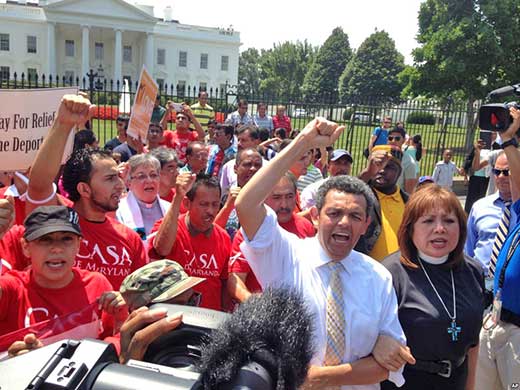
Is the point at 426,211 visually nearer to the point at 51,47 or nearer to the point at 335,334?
the point at 335,334

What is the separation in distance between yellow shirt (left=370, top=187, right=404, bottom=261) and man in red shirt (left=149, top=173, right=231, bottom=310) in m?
1.07

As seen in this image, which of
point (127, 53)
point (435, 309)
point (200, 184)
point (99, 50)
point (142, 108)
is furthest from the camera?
point (127, 53)

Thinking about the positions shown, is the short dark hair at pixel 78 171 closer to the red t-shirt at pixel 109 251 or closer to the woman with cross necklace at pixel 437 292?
the red t-shirt at pixel 109 251

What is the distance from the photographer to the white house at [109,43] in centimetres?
6244

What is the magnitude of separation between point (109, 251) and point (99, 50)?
7072 centimetres

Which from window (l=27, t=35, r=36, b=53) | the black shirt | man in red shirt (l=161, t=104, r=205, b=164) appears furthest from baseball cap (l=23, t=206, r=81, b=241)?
window (l=27, t=35, r=36, b=53)

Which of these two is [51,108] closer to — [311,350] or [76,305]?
[76,305]

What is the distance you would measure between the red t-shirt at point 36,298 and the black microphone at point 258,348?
1.03 meters

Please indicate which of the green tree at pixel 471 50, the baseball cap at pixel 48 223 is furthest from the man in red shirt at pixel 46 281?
the green tree at pixel 471 50

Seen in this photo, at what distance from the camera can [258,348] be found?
102 cm

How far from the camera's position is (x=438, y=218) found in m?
2.63

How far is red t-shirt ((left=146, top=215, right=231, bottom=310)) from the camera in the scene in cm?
294

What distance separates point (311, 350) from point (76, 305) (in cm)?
135

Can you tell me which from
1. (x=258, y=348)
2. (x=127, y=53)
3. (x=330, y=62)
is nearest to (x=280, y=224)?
(x=258, y=348)
